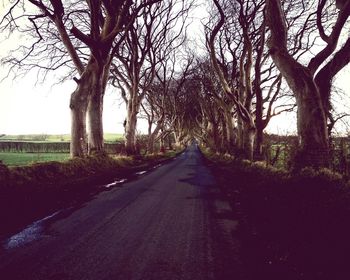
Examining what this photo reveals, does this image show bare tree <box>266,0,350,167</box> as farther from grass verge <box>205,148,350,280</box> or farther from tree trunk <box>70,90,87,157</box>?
tree trunk <box>70,90,87,157</box>

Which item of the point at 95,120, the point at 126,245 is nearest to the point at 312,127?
the point at 126,245

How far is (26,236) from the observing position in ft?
14.4

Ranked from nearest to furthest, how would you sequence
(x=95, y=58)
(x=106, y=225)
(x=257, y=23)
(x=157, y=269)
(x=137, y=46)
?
1. (x=157, y=269)
2. (x=106, y=225)
3. (x=95, y=58)
4. (x=257, y=23)
5. (x=137, y=46)

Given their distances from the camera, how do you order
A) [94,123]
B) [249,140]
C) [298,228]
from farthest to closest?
1. [249,140]
2. [94,123]
3. [298,228]

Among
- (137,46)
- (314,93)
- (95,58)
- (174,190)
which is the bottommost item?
(174,190)

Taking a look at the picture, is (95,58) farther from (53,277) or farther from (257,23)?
(53,277)

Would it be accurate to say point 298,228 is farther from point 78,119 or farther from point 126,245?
point 78,119

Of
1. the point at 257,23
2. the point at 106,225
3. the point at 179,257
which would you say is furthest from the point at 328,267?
the point at 257,23

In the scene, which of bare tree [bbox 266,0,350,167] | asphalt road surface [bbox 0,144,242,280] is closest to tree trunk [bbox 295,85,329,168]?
bare tree [bbox 266,0,350,167]

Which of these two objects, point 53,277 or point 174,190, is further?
point 174,190

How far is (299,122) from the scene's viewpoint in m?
8.05

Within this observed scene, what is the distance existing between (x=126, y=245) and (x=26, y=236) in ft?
4.87

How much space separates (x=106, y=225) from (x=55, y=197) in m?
3.06

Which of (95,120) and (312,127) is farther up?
(95,120)
